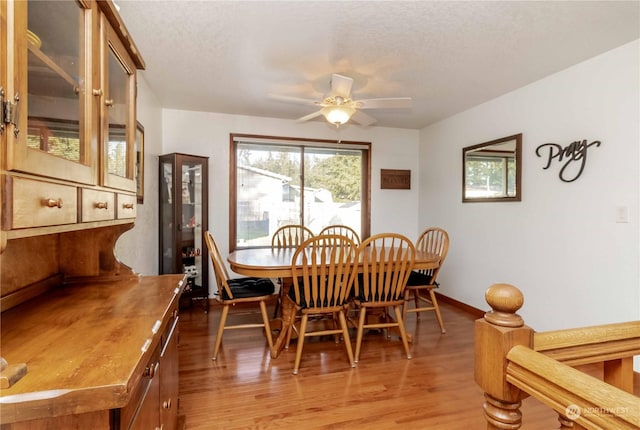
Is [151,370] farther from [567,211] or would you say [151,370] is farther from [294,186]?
[294,186]

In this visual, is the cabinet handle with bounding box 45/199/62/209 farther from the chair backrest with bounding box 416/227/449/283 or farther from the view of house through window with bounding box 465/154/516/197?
the view of house through window with bounding box 465/154/516/197

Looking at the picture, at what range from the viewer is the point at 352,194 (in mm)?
4523

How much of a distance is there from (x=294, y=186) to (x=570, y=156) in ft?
9.56

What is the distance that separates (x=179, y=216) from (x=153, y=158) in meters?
0.65

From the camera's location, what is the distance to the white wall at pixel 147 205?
8.67 ft

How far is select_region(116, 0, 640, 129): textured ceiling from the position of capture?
182 centimetres

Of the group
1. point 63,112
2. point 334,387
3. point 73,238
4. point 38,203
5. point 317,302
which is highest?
point 63,112

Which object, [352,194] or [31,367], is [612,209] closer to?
[352,194]

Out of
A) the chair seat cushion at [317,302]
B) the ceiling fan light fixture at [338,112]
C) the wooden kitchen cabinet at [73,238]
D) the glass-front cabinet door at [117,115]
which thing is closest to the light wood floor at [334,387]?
the chair seat cushion at [317,302]

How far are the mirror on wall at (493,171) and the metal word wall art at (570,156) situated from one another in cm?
31

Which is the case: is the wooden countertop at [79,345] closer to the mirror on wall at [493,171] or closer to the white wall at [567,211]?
the white wall at [567,211]

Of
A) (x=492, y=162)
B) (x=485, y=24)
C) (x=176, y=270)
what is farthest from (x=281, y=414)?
(x=492, y=162)

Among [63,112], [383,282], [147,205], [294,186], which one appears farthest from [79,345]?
[294,186]

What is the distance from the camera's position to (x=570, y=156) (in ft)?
8.52
